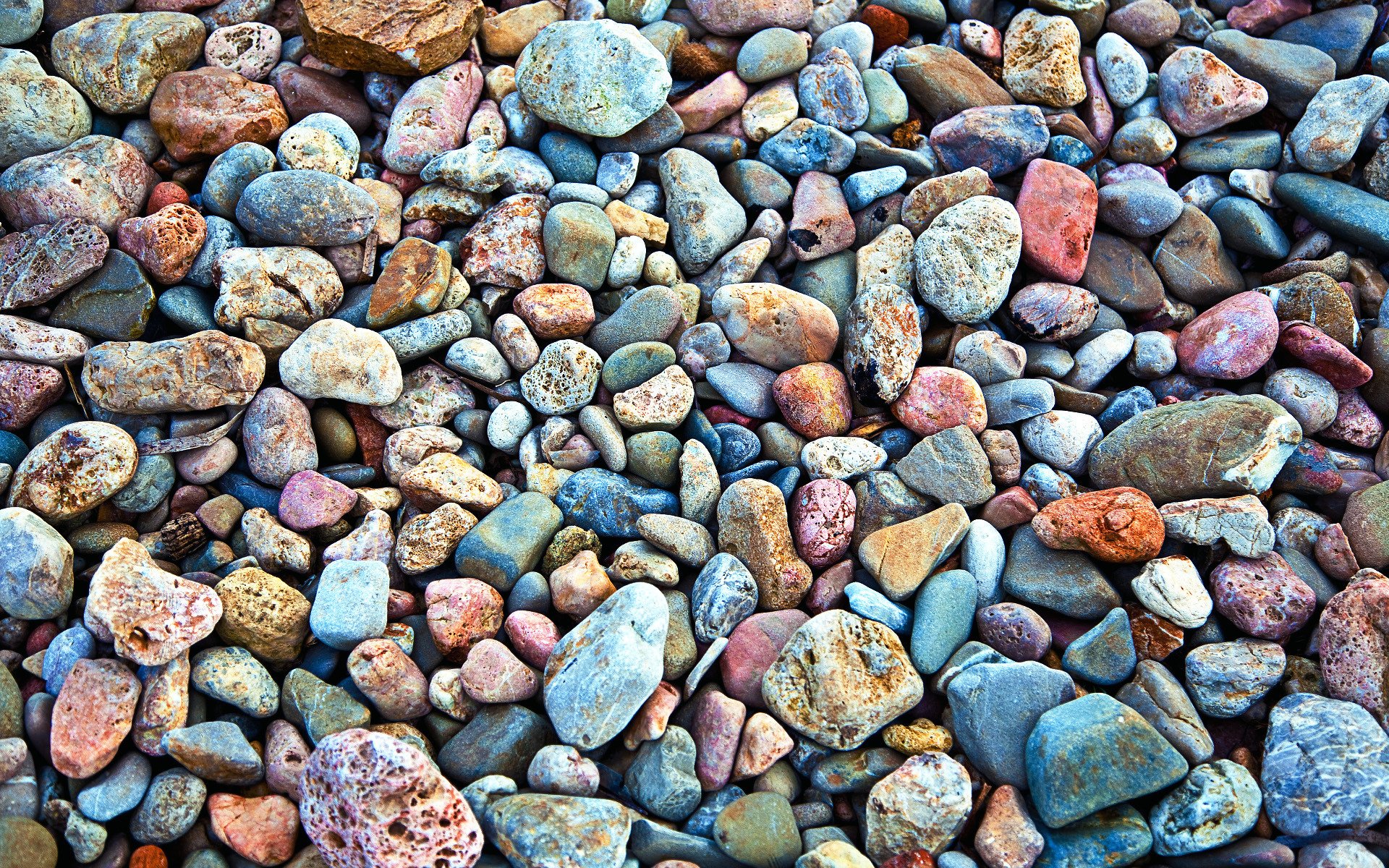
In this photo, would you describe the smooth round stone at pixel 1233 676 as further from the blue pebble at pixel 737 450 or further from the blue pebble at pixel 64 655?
the blue pebble at pixel 64 655

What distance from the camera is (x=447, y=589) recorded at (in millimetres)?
2455

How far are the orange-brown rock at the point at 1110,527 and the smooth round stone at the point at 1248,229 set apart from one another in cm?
125

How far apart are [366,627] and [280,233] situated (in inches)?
53.5

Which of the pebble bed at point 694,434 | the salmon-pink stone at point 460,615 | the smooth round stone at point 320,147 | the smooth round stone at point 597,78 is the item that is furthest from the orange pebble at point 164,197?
the salmon-pink stone at point 460,615

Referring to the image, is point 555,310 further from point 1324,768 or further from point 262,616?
point 1324,768

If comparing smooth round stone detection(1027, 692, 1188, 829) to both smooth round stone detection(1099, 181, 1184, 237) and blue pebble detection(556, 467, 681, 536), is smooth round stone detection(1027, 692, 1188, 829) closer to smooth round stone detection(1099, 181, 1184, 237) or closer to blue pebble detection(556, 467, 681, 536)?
blue pebble detection(556, 467, 681, 536)

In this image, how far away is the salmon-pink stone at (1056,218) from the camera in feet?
9.90

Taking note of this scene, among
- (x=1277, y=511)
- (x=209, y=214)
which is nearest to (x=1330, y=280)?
(x=1277, y=511)

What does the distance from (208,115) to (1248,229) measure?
3651 millimetres

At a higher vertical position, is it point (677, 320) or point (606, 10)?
point (606, 10)

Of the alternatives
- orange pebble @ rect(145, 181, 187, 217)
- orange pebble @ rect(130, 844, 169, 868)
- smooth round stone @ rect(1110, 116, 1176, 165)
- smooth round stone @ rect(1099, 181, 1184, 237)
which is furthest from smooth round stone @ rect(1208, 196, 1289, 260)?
A: orange pebble @ rect(130, 844, 169, 868)

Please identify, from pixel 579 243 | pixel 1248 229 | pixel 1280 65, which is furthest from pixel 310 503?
pixel 1280 65

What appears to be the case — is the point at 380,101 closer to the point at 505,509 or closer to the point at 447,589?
the point at 505,509

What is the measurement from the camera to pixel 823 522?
2613 mm
